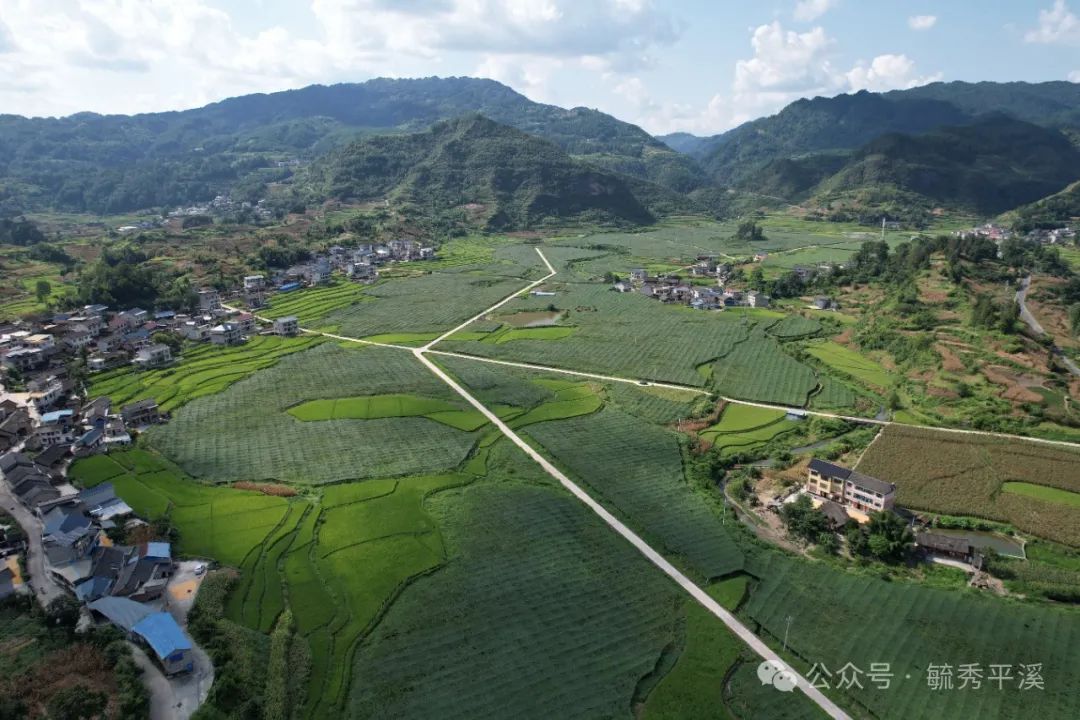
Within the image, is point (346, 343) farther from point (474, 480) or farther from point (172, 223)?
point (172, 223)

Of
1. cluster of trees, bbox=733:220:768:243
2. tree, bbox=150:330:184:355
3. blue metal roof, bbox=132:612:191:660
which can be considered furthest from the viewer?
cluster of trees, bbox=733:220:768:243

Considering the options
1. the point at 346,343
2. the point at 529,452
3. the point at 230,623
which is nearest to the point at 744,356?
the point at 529,452

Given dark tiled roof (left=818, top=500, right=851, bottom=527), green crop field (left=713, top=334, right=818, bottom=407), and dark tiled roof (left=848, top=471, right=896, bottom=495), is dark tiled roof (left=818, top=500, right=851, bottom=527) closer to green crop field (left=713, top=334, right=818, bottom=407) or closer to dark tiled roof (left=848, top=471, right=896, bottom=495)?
dark tiled roof (left=848, top=471, right=896, bottom=495)

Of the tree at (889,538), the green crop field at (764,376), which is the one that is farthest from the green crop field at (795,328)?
the tree at (889,538)

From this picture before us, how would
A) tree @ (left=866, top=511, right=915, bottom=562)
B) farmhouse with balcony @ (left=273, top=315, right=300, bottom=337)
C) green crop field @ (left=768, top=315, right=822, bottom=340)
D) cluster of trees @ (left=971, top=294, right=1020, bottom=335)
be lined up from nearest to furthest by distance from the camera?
tree @ (left=866, top=511, right=915, bottom=562), cluster of trees @ (left=971, top=294, right=1020, bottom=335), green crop field @ (left=768, top=315, right=822, bottom=340), farmhouse with balcony @ (left=273, top=315, right=300, bottom=337)

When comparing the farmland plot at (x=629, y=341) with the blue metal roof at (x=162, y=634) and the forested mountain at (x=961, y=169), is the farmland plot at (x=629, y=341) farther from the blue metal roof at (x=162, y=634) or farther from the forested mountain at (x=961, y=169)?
the forested mountain at (x=961, y=169)

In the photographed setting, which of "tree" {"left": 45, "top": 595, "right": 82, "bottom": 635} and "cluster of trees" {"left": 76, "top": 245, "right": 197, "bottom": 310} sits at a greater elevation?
"cluster of trees" {"left": 76, "top": 245, "right": 197, "bottom": 310}

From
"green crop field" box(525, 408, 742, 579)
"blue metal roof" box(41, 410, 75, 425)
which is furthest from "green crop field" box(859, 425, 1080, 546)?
"blue metal roof" box(41, 410, 75, 425)
